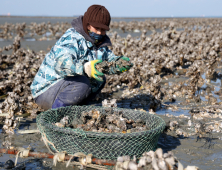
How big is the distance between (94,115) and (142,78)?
12.0 ft

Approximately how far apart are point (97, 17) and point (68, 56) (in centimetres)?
73

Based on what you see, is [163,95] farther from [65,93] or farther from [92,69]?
[92,69]

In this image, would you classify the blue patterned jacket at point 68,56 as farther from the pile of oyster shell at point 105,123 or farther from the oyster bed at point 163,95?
the oyster bed at point 163,95

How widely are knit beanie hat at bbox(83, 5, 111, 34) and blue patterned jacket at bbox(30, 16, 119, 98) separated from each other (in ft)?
0.66

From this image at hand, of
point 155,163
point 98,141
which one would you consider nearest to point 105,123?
point 98,141

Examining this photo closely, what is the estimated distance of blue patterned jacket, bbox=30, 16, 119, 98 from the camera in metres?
3.41

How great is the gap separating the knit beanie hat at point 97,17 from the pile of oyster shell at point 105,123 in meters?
1.26

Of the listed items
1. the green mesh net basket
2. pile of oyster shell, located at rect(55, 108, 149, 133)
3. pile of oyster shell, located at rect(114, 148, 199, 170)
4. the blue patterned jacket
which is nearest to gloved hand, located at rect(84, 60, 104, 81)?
the blue patterned jacket

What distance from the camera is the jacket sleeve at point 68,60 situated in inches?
132

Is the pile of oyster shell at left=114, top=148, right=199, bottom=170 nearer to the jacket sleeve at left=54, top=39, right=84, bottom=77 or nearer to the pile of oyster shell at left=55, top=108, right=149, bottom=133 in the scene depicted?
the pile of oyster shell at left=55, top=108, right=149, bottom=133

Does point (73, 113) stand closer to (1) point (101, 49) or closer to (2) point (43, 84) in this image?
(2) point (43, 84)

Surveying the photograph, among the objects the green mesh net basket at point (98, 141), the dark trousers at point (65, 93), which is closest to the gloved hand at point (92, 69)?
the dark trousers at point (65, 93)

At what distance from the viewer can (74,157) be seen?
2.70m

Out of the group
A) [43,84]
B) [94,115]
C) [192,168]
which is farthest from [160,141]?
[43,84]
